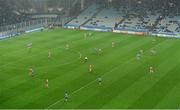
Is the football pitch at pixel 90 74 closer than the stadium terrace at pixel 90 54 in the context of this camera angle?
Yes

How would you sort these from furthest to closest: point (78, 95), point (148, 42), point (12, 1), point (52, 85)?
point (12, 1) < point (148, 42) < point (52, 85) < point (78, 95)

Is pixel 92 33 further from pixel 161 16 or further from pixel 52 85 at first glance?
pixel 52 85

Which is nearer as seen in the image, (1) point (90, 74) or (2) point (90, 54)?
(1) point (90, 74)

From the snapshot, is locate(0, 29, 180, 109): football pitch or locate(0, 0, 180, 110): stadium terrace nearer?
locate(0, 29, 180, 109): football pitch

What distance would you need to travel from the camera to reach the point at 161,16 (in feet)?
297

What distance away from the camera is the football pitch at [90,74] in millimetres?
37125

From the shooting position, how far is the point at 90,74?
154ft

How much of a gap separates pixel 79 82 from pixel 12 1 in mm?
65017

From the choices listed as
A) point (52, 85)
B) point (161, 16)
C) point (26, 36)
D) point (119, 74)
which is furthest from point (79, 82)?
point (161, 16)

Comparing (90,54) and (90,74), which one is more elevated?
(90,54)

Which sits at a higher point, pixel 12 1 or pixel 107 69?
pixel 12 1

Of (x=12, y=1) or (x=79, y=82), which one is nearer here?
(x=79, y=82)

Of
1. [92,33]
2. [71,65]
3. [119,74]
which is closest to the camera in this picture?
[119,74]

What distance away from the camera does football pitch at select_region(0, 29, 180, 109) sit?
37.1 metres
